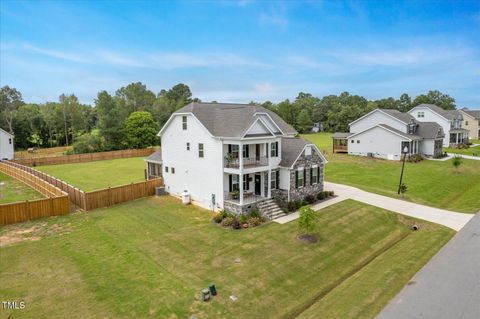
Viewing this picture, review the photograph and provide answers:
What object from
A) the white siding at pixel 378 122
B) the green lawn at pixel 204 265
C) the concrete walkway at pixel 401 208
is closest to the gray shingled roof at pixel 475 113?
the white siding at pixel 378 122

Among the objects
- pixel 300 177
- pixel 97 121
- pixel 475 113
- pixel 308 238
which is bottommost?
pixel 308 238

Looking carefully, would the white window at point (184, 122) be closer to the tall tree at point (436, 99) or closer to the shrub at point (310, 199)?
the shrub at point (310, 199)

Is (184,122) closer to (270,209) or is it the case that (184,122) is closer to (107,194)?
(107,194)

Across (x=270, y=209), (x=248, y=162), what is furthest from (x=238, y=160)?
(x=270, y=209)

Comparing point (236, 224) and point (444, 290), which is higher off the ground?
point (236, 224)

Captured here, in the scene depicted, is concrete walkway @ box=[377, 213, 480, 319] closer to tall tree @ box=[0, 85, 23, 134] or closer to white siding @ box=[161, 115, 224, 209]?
white siding @ box=[161, 115, 224, 209]

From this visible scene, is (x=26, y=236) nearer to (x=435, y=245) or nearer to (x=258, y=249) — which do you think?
(x=258, y=249)

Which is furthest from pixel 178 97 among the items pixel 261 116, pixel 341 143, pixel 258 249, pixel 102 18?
pixel 258 249

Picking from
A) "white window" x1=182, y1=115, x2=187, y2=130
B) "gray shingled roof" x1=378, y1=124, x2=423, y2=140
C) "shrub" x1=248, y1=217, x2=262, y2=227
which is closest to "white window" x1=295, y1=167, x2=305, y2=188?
"shrub" x1=248, y1=217, x2=262, y2=227
